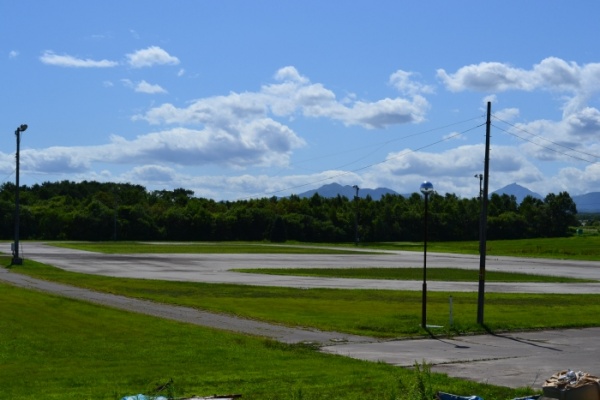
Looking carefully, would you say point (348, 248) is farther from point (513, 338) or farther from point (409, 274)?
point (513, 338)

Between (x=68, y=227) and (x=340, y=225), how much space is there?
45767mm

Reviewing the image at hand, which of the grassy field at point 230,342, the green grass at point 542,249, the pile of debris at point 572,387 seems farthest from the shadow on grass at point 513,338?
the green grass at point 542,249

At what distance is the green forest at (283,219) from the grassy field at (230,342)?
9251 cm

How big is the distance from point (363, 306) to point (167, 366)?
16.4 meters

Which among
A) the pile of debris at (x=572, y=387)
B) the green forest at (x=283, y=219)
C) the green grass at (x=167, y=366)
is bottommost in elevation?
the green grass at (x=167, y=366)

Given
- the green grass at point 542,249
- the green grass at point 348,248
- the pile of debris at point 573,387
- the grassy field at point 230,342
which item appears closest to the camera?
the pile of debris at point 573,387

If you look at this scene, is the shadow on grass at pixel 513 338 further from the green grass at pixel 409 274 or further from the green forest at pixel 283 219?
the green forest at pixel 283 219

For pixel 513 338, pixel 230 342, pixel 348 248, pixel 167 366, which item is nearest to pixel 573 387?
pixel 167 366

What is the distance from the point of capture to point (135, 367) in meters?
17.4

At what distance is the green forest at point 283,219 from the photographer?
13325 cm

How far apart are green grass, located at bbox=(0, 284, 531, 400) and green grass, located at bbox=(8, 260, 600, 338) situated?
16.7 feet

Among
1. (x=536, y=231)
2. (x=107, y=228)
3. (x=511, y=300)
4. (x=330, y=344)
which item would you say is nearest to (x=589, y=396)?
(x=330, y=344)

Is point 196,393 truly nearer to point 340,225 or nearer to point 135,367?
point 135,367

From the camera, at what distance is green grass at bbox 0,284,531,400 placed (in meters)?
14.5
